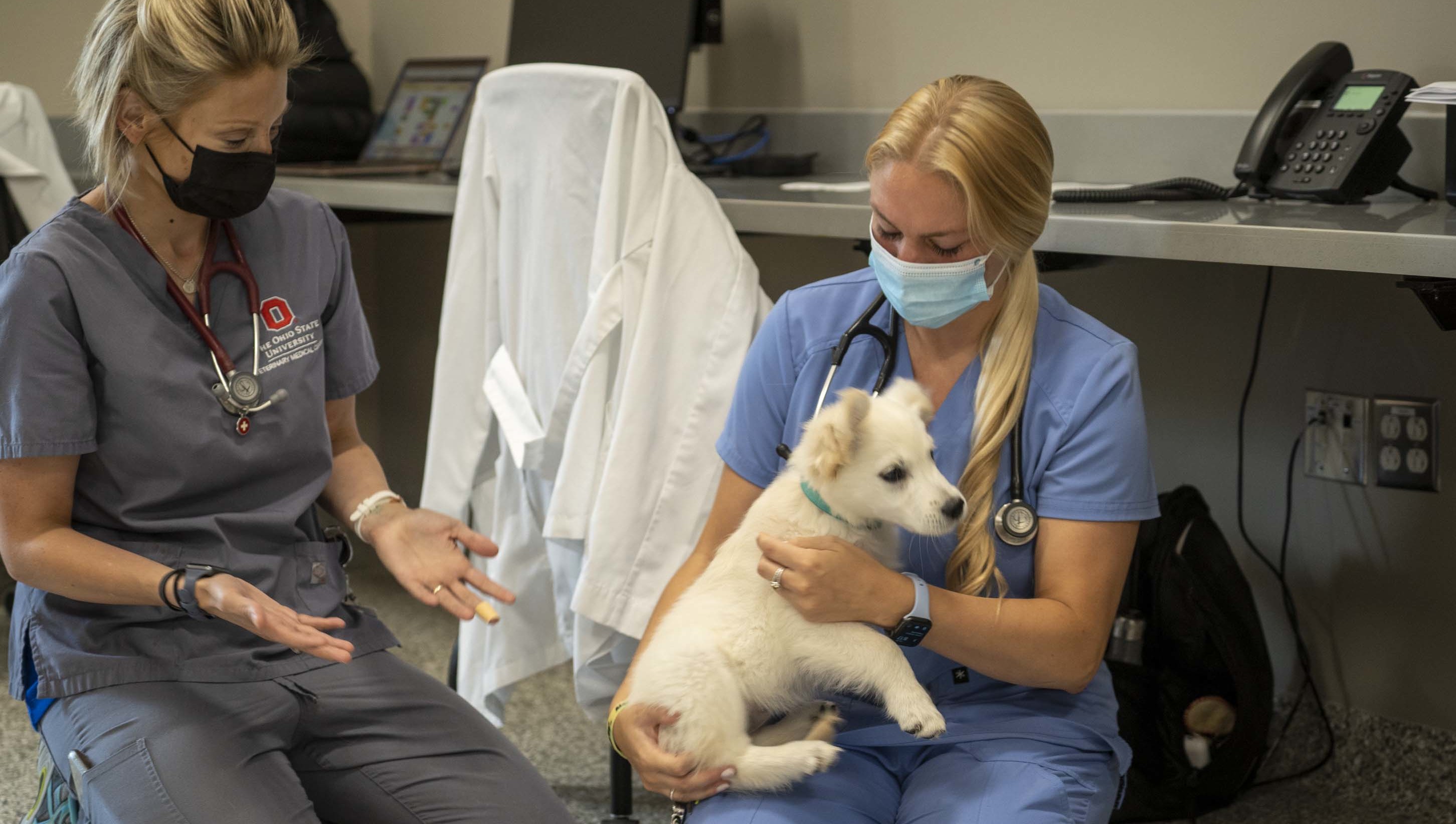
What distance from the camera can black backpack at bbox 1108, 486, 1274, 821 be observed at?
1.81 metres

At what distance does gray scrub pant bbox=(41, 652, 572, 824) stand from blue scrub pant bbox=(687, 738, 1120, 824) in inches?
10.3

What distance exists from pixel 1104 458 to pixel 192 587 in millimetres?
882

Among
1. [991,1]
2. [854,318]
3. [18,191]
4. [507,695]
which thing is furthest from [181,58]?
[991,1]

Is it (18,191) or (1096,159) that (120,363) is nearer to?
(18,191)

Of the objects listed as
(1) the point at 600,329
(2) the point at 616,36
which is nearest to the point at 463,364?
(1) the point at 600,329

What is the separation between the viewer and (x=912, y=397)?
1.22m

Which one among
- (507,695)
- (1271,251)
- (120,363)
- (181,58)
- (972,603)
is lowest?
(507,695)

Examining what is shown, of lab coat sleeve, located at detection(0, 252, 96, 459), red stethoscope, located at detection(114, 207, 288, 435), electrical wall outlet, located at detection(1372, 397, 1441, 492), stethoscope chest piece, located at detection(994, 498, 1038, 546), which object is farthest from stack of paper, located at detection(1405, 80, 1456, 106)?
lab coat sleeve, located at detection(0, 252, 96, 459)

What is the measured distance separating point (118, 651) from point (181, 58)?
60 centimetres

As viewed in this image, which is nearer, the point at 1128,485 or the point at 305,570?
the point at 1128,485

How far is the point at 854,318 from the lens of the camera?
135 centimetres

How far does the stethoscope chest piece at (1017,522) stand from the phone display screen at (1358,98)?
894 mm

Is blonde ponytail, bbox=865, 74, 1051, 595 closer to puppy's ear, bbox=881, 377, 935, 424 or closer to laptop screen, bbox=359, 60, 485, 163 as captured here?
puppy's ear, bbox=881, 377, 935, 424

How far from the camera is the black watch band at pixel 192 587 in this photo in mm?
1117
